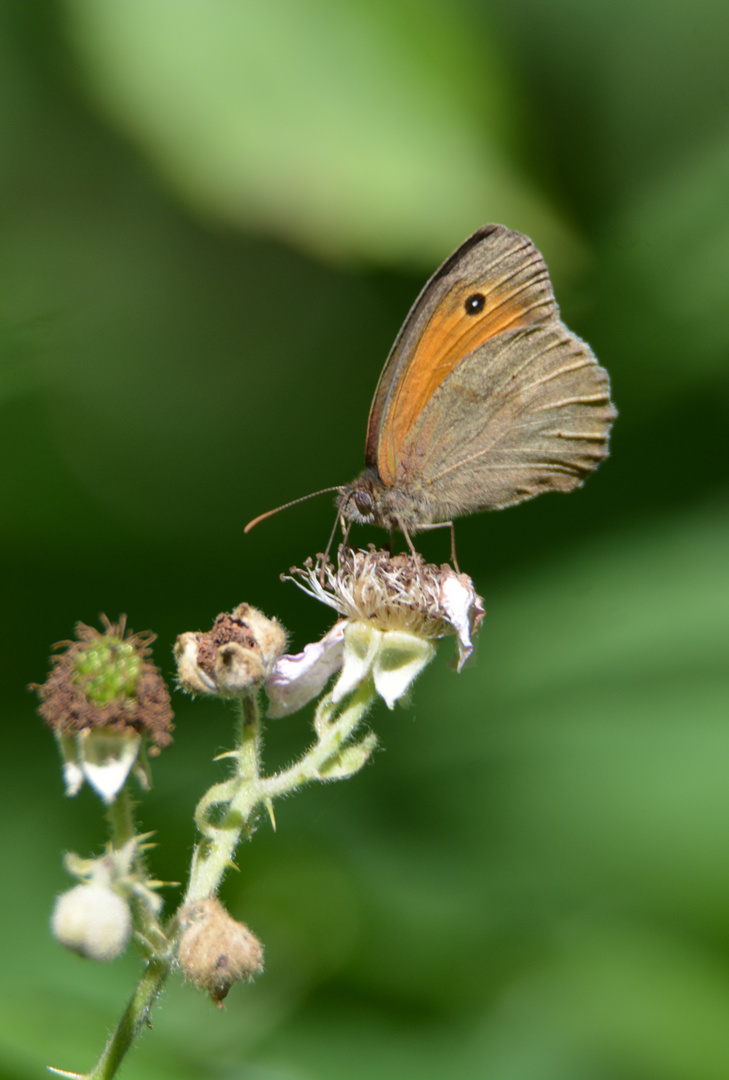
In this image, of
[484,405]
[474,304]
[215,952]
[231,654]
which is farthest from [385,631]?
[474,304]

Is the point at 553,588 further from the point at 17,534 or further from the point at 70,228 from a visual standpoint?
the point at 70,228

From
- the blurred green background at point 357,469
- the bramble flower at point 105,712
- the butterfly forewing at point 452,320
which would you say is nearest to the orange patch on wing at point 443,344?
the butterfly forewing at point 452,320

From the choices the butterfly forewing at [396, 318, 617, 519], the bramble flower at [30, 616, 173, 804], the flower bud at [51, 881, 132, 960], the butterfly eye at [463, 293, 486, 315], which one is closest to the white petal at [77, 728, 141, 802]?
the bramble flower at [30, 616, 173, 804]

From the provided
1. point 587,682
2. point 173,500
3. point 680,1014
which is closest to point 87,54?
point 173,500

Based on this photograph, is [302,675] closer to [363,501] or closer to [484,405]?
[363,501]

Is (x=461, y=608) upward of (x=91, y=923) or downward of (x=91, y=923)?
upward

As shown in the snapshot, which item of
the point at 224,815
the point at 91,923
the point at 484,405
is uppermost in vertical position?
the point at 484,405
